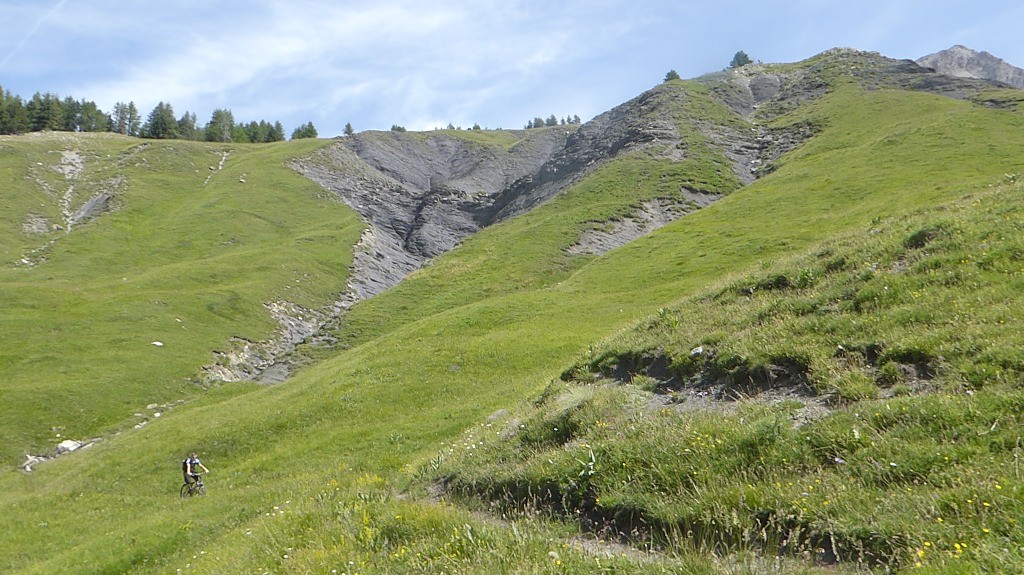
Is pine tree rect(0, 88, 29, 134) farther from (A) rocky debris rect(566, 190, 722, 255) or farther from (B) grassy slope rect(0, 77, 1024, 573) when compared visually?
(A) rocky debris rect(566, 190, 722, 255)

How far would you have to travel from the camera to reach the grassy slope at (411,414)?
9594 millimetres

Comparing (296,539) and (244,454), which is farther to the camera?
(244,454)

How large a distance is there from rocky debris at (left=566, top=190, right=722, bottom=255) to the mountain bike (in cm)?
5539

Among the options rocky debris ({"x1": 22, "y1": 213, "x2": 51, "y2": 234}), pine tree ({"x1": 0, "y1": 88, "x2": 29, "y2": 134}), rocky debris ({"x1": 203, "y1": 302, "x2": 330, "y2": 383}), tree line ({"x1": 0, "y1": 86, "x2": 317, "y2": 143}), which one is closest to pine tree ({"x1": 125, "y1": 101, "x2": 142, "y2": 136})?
tree line ({"x1": 0, "y1": 86, "x2": 317, "y2": 143})

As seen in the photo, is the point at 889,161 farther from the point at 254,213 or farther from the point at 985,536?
the point at 254,213

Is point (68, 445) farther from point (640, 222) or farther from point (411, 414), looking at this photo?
point (640, 222)

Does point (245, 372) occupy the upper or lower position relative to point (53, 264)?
lower

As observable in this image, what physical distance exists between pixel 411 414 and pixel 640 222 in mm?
61812

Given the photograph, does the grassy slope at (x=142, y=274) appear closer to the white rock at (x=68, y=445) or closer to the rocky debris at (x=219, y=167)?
the white rock at (x=68, y=445)

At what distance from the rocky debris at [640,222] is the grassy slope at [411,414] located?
4.96 m

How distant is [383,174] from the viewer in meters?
150

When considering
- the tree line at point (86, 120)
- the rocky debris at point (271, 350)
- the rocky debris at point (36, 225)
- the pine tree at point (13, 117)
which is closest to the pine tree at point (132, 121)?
the tree line at point (86, 120)

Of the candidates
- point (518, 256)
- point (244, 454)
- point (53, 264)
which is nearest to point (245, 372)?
point (244, 454)

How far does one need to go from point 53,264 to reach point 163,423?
2218 inches
